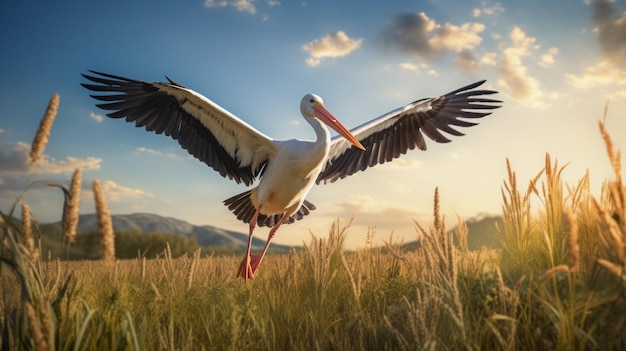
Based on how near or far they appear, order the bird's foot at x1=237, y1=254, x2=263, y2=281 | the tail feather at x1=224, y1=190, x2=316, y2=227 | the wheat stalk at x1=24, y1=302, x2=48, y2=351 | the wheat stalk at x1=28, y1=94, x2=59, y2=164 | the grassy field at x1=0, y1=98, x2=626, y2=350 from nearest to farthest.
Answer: the wheat stalk at x1=24, y1=302, x2=48, y2=351 → the grassy field at x1=0, y1=98, x2=626, y2=350 → the wheat stalk at x1=28, y1=94, x2=59, y2=164 → the bird's foot at x1=237, y1=254, x2=263, y2=281 → the tail feather at x1=224, y1=190, x2=316, y2=227

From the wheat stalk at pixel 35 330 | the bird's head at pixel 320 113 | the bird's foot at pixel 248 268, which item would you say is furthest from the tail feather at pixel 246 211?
the wheat stalk at pixel 35 330

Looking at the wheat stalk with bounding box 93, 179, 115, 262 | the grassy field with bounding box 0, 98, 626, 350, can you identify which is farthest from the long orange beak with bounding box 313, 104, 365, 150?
the wheat stalk with bounding box 93, 179, 115, 262

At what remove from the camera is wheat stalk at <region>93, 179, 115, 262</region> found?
7.99ft

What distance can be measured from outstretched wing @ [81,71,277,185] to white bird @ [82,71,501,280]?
14 mm

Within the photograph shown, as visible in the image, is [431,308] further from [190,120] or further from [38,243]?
[190,120]

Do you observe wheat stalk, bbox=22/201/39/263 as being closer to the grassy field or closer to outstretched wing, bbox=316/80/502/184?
the grassy field

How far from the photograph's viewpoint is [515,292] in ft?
7.94

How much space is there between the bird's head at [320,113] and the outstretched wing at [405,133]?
4.21 ft

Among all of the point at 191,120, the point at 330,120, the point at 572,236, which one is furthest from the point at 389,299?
the point at 191,120

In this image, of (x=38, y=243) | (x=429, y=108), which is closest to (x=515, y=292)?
(x=38, y=243)

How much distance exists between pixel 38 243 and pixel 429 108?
23.2 ft

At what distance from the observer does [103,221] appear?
251 centimetres

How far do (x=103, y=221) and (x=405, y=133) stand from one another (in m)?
6.99

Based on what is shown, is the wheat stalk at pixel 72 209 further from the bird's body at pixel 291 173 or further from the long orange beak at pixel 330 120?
the long orange beak at pixel 330 120
